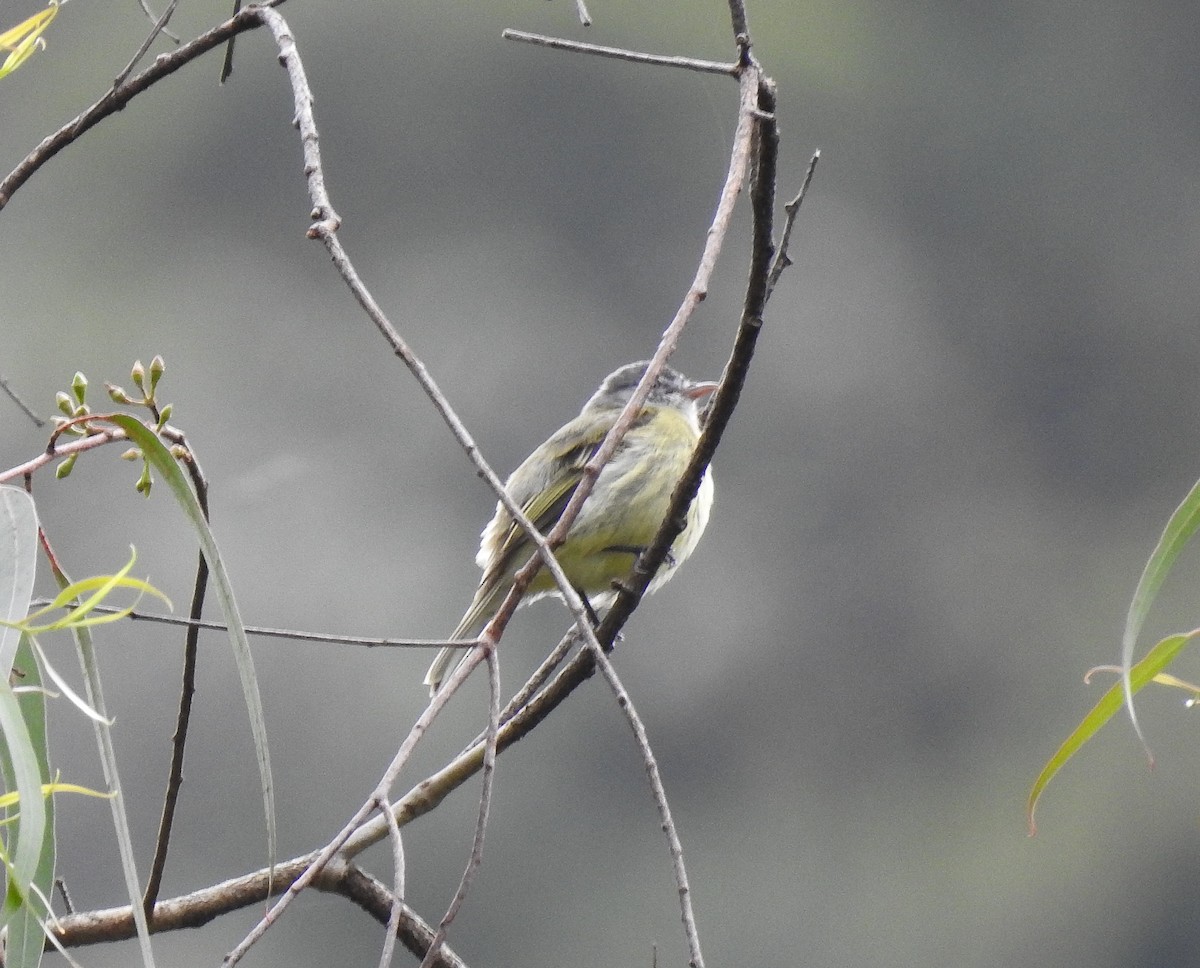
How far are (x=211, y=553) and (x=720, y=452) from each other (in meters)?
20.1

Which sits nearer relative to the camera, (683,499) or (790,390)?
(683,499)

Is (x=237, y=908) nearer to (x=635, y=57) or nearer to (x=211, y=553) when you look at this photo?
(x=211, y=553)

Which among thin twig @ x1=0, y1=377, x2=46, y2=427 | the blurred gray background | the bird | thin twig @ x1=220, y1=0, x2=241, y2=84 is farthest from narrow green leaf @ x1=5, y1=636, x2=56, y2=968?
the blurred gray background

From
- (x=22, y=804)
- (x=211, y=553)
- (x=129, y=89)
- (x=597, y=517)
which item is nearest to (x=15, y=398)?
(x=129, y=89)

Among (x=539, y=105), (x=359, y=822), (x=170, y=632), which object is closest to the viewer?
(x=359, y=822)

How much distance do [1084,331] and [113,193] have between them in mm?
14380

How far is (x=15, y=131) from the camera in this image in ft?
69.6

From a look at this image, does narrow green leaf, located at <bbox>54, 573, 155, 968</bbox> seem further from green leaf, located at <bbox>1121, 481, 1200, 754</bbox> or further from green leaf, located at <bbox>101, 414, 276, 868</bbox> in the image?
green leaf, located at <bbox>1121, 481, 1200, 754</bbox>

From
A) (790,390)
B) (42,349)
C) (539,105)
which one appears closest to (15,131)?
(42,349)

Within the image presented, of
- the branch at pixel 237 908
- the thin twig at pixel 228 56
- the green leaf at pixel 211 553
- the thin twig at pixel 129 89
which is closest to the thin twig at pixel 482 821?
the green leaf at pixel 211 553

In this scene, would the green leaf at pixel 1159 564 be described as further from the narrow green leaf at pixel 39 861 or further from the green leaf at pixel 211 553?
the narrow green leaf at pixel 39 861

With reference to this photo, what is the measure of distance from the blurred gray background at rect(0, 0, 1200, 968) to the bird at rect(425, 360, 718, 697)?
9.88 meters

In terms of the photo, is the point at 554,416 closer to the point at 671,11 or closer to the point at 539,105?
the point at 539,105

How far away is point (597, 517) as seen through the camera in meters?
5.11
